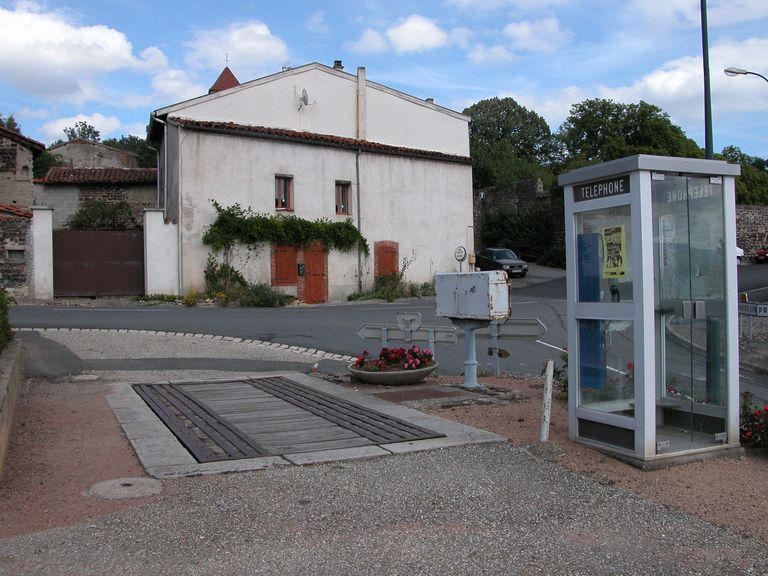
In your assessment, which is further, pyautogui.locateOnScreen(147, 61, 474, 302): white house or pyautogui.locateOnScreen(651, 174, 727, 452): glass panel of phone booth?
pyautogui.locateOnScreen(147, 61, 474, 302): white house

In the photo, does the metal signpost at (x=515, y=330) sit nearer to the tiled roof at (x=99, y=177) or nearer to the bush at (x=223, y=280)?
the bush at (x=223, y=280)

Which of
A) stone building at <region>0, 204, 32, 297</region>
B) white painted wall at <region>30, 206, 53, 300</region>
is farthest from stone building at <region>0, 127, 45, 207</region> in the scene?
white painted wall at <region>30, 206, 53, 300</region>

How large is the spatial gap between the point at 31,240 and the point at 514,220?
102ft

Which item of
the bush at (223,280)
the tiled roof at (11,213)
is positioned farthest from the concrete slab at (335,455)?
the tiled roof at (11,213)

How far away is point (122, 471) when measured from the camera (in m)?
5.73

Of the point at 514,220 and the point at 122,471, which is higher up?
the point at 514,220

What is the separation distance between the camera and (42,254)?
2408 cm

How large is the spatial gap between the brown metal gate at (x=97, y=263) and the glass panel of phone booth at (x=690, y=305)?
22.2 metres

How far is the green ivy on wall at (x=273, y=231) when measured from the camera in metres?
26.4

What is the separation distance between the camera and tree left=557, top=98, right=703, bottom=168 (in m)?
54.3

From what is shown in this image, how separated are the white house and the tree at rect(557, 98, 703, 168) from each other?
1990cm

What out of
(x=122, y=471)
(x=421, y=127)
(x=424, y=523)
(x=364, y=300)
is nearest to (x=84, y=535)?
(x=122, y=471)

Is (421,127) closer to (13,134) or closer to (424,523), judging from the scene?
(13,134)

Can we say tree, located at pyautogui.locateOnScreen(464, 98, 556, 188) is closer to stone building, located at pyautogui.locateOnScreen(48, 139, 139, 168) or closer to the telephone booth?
stone building, located at pyautogui.locateOnScreen(48, 139, 139, 168)
